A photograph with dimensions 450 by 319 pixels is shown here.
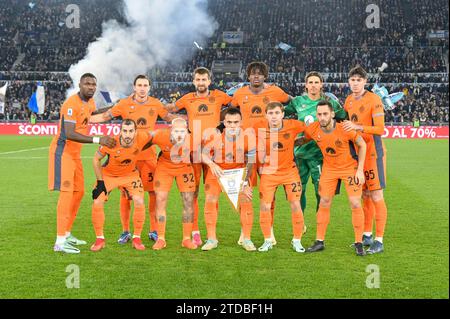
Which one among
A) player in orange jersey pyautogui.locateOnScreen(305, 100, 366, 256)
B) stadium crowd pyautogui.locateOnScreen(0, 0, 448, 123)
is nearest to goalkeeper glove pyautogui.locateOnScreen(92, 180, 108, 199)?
player in orange jersey pyautogui.locateOnScreen(305, 100, 366, 256)

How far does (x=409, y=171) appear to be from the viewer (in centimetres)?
1619

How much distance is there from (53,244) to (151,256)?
55.9 inches

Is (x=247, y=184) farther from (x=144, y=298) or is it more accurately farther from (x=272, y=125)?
(x=144, y=298)

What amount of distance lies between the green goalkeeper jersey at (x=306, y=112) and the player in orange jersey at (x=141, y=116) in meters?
1.50

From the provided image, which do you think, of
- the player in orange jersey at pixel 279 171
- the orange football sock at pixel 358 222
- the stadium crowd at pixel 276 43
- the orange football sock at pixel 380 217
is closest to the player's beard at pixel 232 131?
the player in orange jersey at pixel 279 171

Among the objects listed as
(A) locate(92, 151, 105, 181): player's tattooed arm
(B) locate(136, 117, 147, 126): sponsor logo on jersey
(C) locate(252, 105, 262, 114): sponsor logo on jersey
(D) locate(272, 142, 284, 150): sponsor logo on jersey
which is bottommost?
(A) locate(92, 151, 105, 181): player's tattooed arm

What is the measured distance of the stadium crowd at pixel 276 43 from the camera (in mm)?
38031

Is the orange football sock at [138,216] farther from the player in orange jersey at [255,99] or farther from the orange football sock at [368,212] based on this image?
the orange football sock at [368,212]

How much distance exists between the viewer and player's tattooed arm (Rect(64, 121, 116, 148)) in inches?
261

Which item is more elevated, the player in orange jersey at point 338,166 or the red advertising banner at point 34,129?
the red advertising banner at point 34,129

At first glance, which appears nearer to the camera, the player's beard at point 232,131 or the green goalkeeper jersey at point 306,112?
the player's beard at point 232,131

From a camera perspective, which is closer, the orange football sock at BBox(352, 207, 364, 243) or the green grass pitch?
the green grass pitch

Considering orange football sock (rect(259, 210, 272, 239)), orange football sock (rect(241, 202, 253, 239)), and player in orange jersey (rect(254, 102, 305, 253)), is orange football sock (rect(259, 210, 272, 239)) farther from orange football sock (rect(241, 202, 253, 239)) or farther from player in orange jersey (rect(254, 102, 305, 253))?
orange football sock (rect(241, 202, 253, 239))

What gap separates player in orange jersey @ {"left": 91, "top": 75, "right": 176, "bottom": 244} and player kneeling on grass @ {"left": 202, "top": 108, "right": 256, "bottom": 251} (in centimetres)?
76
